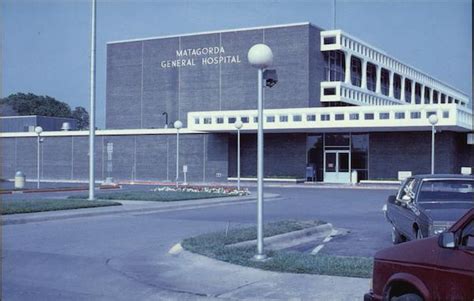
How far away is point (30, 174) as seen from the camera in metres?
57.8

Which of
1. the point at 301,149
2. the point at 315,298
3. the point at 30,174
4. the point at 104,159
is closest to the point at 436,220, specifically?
the point at 315,298

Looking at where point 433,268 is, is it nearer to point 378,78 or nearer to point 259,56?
point 259,56

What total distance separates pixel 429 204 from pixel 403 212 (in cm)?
89

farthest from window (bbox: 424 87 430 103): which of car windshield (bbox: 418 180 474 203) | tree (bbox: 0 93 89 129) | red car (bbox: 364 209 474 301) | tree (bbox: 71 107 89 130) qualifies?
red car (bbox: 364 209 474 301)

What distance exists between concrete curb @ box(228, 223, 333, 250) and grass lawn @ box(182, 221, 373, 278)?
0.23 meters

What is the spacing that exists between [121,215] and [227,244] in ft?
29.3

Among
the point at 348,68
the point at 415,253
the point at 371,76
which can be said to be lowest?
the point at 415,253

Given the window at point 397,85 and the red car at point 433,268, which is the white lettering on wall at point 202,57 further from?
the red car at point 433,268

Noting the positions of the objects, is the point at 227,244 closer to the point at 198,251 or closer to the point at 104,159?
the point at 198,251

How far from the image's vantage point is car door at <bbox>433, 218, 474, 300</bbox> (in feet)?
17.5

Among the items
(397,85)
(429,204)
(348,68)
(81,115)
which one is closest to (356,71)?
(348,68)

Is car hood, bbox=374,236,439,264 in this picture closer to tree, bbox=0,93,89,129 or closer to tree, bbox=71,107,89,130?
tree, bbox=0,93,89,129

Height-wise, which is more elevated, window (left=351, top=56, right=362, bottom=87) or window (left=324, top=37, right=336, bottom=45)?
window (left=324, top=37, right=336, bottom=45)

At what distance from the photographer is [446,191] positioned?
40.5 feet
